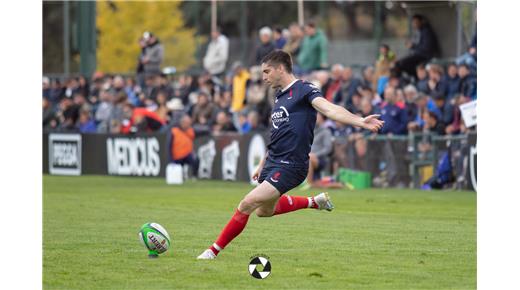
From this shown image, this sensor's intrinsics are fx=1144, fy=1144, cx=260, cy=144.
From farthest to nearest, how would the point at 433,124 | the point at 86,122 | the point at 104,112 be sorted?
the point at 86,122 → the point at 104,112 → the point at 433,124

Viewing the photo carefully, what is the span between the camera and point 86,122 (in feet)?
114

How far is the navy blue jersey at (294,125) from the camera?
12078 mm

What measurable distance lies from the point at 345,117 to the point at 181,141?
17554mm

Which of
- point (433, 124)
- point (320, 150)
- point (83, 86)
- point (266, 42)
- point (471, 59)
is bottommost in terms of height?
point (320, 150)

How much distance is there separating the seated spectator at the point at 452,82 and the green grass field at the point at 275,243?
296 cm

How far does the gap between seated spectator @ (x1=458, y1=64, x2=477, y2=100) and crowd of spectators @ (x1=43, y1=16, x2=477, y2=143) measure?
21 millimetres

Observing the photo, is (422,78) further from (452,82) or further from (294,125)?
(294,125)

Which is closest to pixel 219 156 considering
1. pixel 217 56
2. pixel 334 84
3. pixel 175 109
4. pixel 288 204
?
pixel 175 109

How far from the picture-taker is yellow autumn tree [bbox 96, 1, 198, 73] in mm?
61094

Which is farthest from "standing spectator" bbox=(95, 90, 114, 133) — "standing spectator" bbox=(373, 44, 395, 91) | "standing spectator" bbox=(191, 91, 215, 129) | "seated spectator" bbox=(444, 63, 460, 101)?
"seated spectator" bbox=(444, 63, 460, 101)

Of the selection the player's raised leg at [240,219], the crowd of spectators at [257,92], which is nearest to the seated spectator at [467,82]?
the crowd of spectators at [257,92]

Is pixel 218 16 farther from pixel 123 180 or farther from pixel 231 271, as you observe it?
pixel 231 271

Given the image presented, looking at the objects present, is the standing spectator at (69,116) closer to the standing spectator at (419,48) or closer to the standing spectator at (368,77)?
the standing spectator at (368,77)

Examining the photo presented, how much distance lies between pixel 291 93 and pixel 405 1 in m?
18.1
